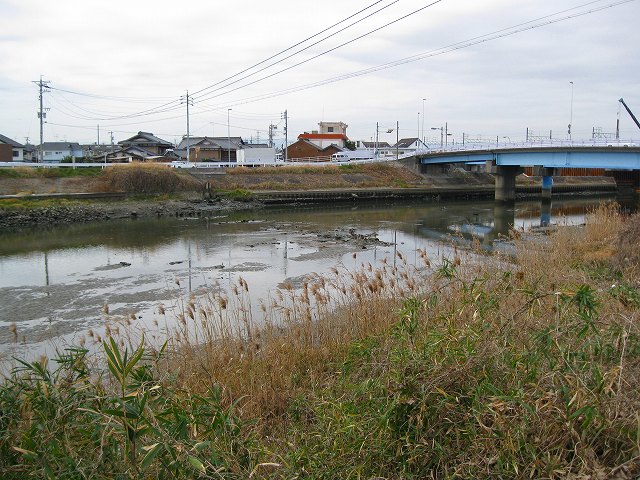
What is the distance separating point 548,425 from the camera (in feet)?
10.7

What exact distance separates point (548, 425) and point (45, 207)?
114 feet

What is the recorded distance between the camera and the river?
1208 centimetres

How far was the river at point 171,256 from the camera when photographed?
1208 centimetres

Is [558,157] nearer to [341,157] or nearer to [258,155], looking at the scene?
[341,157]

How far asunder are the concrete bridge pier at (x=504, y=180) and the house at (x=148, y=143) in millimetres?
45235

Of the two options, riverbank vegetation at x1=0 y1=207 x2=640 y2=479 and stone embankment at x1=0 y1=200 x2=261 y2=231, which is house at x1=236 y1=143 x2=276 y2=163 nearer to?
stone embankment at x1=0 y1=200 x2=261 y2=231

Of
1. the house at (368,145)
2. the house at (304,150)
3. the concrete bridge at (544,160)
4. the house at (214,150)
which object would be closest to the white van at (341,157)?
the house at (304,150)

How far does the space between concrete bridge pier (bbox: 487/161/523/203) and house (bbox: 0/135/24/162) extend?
5055cm

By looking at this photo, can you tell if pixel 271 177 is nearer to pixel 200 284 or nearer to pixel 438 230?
pixel 438 230

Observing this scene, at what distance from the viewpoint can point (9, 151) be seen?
Answer: 5866 cm

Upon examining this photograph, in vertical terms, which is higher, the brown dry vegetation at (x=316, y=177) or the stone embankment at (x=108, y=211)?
the brown dry vegetation at (x=316, y=177)

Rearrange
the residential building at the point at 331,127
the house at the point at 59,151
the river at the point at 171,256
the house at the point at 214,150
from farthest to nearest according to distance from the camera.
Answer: the residential building at the point at 331,127 < the house at the point at 59,151 < the house at the point at 214,150 < the river at the point at 171,256

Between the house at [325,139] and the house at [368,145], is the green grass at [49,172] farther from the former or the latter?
the house at [368,145]

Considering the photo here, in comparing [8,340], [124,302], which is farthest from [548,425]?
[124,302]
